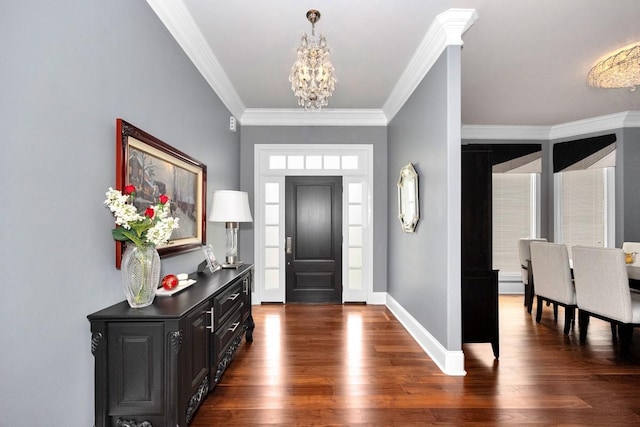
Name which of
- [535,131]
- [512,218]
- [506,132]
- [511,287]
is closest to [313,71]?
[506,132]

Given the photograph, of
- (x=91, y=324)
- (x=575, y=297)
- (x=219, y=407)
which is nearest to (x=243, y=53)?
(x=91, y=324)

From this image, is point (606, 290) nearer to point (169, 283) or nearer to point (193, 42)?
point (169, 283)

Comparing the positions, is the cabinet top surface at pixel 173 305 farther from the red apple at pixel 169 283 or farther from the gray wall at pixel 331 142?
the gray wall at pixel 331 142

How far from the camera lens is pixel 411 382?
2.56 metres

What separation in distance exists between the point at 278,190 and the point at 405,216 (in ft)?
6.92

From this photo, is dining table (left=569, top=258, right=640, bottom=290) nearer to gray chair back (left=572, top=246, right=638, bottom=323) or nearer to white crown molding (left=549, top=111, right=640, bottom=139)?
gray chair back (left=572, top=246, right=638, bottom=323)

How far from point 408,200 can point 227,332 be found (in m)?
2.34


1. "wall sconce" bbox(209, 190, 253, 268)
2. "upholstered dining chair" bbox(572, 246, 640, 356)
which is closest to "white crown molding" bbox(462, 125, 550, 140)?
"upholstered dining chair" bbox(572, 246, 640, 356)

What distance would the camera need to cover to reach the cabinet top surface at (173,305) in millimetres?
1643

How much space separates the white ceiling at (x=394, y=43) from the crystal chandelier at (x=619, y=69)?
0.11 m

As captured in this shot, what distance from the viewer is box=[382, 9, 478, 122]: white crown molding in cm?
260

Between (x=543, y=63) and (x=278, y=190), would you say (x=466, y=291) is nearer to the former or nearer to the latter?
(x=543, y=63)

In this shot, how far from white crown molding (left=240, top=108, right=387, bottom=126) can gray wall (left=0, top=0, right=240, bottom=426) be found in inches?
109

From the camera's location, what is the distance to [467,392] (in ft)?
7.95
